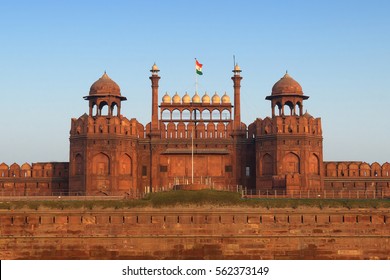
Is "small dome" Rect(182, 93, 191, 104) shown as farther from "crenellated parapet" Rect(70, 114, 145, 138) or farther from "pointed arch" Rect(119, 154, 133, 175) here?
"pointed arch" Rect(119, 154, 133, 175)

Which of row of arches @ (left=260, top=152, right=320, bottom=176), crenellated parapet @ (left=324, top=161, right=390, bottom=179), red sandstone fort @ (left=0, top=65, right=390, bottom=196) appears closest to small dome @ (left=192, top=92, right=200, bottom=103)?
red sandstone fort @ (left=0, top=65, right=390, bottom=196)

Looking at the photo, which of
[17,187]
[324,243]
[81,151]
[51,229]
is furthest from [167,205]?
[17,187]

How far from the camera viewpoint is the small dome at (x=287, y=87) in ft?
184

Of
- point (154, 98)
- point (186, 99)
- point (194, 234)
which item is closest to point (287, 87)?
point (186, 99)

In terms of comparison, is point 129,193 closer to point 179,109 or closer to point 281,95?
point 179,109

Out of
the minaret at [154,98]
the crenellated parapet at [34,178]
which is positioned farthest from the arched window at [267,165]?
the crenellated parapet at [34,178]

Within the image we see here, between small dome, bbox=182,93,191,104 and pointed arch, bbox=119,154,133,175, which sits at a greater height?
small dome, bbox=182,93,191,104

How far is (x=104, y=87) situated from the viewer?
5659 cm

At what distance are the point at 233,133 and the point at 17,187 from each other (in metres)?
19.9

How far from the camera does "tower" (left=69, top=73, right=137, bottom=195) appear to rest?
54.1 metres

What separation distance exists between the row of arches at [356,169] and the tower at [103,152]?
17.5 metres

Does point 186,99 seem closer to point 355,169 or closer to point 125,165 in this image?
point 125,165

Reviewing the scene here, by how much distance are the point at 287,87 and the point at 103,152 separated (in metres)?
17.0

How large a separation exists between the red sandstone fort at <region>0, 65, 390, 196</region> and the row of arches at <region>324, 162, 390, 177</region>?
9 centimetres
